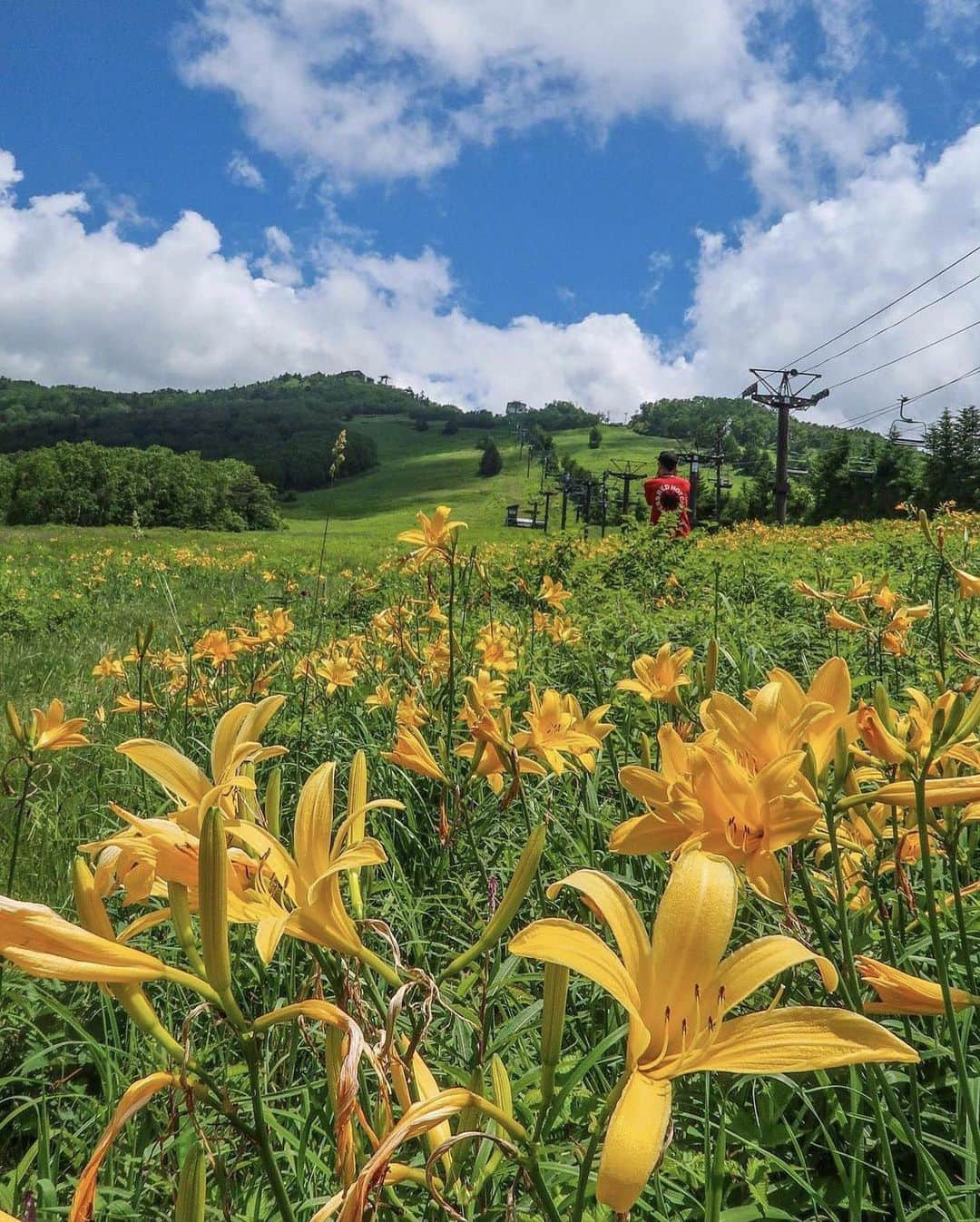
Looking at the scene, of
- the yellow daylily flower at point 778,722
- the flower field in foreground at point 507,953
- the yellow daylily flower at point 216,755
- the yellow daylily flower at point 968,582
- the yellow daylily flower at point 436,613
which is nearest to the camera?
the flower field in foreground at point 507,953

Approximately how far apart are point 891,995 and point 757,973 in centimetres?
28

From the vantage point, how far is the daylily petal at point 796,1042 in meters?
0.42

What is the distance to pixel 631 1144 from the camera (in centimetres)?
39

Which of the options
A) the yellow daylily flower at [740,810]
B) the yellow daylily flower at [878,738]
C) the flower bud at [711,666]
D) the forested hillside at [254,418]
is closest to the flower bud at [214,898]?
the yellow daylily flower at [740,810]

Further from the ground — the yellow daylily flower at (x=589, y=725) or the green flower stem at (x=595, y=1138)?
the yellow daylily flower at (x=589, y=725)

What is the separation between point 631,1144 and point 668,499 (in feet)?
26.2

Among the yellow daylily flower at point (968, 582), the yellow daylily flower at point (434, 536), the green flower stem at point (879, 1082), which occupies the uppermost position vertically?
the yellow daylily flower at point (434, 536)

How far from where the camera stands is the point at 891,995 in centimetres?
68

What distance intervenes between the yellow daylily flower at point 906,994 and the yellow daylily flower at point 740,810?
11 centimetres

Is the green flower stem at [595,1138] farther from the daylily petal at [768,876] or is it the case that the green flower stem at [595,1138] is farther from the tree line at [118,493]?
the tree line at [118,493]

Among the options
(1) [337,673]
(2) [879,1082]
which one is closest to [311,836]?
(2) [879,1082]

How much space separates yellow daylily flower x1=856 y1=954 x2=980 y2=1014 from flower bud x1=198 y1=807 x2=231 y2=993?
54 cm

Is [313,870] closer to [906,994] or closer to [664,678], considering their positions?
[906,994]

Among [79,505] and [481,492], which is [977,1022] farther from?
[481,492]
